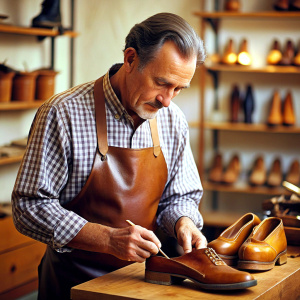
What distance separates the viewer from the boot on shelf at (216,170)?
4.92 metres

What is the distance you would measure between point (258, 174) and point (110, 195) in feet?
10.3

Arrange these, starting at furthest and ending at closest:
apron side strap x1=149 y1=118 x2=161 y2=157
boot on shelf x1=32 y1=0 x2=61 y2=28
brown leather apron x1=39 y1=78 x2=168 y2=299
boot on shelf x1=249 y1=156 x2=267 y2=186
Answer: boot on shelf x1=249 y1=156 x2=267 y2=186 < boot on shelf x1=32 y1=0 x2=61 y2=28 < apron side strap x1=149 y1=118 x2=161 y2=157 < brown leather apron x1=39 y1=78 x2=168 y2=299

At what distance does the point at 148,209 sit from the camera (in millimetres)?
2027

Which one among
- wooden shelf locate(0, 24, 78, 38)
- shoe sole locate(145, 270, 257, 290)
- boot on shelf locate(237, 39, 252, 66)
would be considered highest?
wooden shelf locate(0, 24, 78, 38)

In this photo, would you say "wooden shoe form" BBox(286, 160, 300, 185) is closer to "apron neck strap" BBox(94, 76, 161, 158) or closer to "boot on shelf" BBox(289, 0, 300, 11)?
"boot on shelf" BBox(289, 0, 300, 11)

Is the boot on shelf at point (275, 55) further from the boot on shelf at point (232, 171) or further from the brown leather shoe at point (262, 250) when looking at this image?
the brown leather shoe at point (262, 250)

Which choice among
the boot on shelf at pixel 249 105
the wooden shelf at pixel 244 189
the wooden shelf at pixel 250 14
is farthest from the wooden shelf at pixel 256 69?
the wooden shelf at pixel 244 189

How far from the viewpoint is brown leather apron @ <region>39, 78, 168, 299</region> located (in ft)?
6.24

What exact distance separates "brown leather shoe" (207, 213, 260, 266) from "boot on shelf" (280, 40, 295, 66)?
3.04 m

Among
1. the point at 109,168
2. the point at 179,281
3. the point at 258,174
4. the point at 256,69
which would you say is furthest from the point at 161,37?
the point at 258,174

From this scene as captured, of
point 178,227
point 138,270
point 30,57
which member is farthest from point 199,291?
point 30,57

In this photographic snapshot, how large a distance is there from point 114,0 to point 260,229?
12.6ft

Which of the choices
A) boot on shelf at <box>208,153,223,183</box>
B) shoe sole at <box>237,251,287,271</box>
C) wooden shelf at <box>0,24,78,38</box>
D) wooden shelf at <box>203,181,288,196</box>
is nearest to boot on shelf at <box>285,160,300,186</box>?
wooden shelf at <box>203,181,288,196</box>

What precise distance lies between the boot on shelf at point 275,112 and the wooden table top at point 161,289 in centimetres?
315
